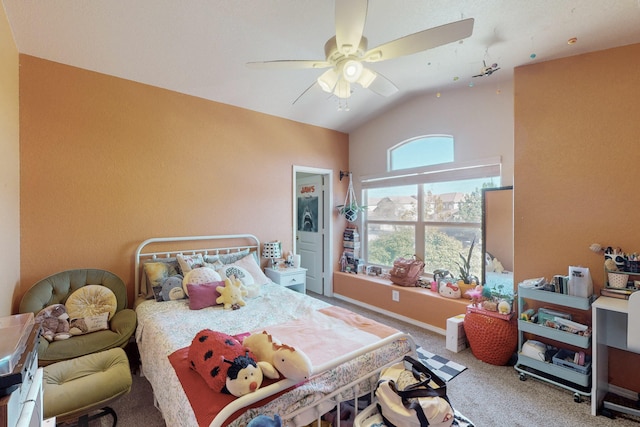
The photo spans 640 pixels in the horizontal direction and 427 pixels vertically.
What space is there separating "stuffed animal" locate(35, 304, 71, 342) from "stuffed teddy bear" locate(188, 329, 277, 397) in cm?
148

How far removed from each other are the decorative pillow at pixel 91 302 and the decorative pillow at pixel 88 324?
0.05m

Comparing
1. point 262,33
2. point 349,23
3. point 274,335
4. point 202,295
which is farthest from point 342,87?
point 202,295

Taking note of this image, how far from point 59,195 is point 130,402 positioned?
192cm

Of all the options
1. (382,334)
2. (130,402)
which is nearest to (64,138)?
(130,402)

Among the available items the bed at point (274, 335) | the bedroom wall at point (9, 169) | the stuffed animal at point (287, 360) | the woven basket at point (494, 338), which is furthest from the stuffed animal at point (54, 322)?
the woven basket at point (494, 338)

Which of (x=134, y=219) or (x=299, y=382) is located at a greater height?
(x=134, y=219)

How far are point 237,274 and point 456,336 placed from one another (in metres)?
2.34

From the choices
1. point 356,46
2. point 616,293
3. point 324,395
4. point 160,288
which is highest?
point 356,46

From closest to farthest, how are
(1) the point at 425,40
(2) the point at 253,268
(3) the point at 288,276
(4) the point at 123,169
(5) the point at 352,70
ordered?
(1) the point at 425,40
(5) the point at 352,70
(4) the point at 123,169
(2) the point at 253,268
(3) the point at 288,276

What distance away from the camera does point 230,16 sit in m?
2.15

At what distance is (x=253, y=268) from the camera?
3.15 m

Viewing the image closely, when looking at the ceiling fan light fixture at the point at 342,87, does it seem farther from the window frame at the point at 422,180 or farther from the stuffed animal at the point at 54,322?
the stuffed animal at the point at 54,322

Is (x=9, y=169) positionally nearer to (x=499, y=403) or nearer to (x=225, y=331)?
(x=225, y=331)

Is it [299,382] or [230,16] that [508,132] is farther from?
[299,382]
